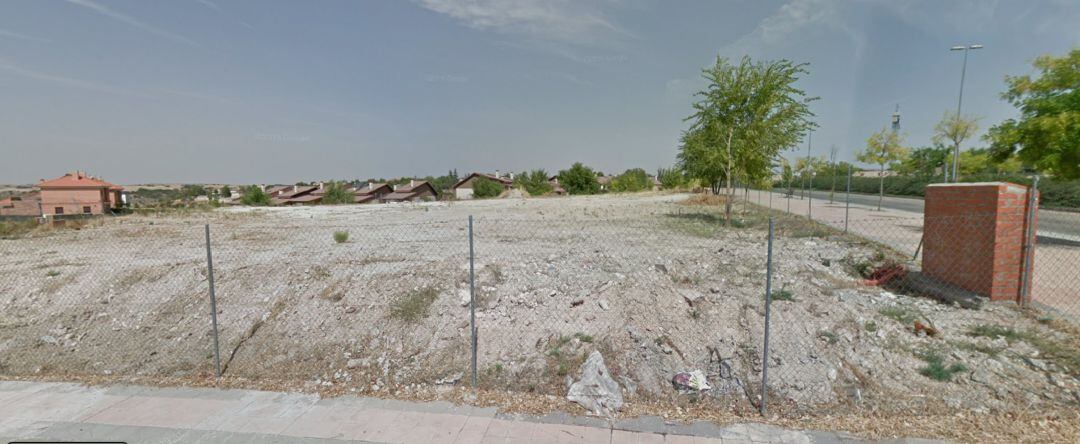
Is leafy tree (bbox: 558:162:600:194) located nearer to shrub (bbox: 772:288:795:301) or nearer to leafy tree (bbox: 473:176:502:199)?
leafy tree (bbox: 473:176:502:199)

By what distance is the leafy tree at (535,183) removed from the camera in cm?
7062

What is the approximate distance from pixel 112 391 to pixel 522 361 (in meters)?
4.32

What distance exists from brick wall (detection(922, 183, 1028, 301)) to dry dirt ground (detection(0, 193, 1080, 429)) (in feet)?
1.34

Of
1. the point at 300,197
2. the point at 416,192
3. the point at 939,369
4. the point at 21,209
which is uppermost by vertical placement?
the point at 416,192

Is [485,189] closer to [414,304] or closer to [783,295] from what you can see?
[414,304]

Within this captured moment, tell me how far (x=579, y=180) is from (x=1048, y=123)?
206ft

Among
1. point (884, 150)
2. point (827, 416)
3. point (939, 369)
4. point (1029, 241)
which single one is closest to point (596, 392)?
point (827, 416)

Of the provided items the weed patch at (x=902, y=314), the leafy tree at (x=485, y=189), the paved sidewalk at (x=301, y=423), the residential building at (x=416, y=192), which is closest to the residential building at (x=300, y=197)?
the residential building at (x=416, y=192)

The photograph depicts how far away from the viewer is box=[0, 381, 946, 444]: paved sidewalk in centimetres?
323

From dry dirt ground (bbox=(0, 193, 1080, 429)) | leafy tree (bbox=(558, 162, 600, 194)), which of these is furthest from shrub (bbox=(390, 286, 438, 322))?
leafy tree (bbox=(558, 162, 600, 194))

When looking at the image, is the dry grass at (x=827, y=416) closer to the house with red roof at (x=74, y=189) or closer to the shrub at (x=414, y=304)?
the shrub at (x=414, y=304)

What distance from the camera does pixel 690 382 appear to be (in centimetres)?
390

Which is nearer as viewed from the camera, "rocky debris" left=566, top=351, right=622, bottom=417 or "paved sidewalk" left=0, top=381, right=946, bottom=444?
"paved sidewalk" left=0, top=381, right=946, bottom=444

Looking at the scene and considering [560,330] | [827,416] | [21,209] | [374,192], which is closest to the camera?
[827,416]
